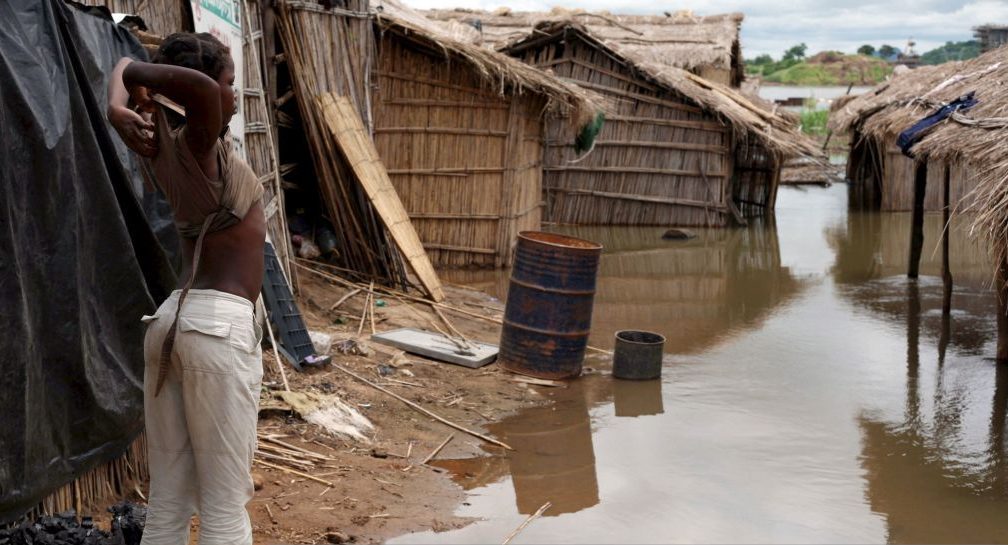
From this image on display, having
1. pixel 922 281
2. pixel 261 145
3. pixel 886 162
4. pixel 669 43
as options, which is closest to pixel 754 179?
pixel 886 162

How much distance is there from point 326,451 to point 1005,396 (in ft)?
17.9

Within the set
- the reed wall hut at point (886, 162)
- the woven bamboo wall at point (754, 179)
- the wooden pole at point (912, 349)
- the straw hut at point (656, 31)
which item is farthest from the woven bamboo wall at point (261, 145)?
the woven bamboo wall at point (754, 179)

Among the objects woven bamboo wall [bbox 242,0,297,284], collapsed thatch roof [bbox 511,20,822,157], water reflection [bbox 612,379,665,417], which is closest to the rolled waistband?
water reflection [bbox 612,379,665,417]

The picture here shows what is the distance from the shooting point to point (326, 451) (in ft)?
19.5

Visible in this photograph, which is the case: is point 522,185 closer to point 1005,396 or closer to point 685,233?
point 685,233

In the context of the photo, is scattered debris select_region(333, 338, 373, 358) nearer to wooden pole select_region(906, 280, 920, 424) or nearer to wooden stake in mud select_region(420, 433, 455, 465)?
wooden stake in mud select_region(420, 433, 455, 465)

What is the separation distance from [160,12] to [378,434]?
2.97 meters

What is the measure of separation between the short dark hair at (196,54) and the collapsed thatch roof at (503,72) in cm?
872

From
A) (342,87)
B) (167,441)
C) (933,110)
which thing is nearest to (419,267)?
(342,87)

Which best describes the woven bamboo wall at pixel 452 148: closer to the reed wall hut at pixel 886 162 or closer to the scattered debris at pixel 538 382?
the scattered debris at pixel 538 382

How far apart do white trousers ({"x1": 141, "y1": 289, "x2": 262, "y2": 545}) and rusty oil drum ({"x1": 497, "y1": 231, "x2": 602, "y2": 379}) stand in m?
4.71

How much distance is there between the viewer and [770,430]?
716 centimetres

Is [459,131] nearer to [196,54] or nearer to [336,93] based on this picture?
[336,93]

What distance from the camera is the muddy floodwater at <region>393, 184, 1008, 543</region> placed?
5.55 m
